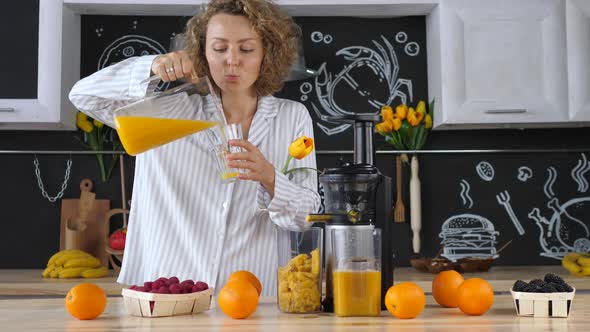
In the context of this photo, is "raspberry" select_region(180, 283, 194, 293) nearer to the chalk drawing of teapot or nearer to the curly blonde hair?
the curly blonde hair

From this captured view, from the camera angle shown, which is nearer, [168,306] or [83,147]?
[168,306]

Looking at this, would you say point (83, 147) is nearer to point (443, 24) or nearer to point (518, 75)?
point (443, 24)

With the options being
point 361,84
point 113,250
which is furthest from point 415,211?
point 113,250

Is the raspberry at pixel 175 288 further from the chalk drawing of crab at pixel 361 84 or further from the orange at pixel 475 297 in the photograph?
the chalk drawing of crab at pixel 361 84

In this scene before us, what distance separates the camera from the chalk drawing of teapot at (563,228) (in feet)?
11.1

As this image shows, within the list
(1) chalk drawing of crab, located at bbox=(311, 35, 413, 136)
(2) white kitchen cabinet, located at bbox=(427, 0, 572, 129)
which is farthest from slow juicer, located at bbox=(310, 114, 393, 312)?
(1) chalk drawing of crab, located at bbox=(311, 35, 413, 136)

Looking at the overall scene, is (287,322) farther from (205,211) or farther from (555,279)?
(205,211)

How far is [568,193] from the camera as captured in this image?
11.2 ft

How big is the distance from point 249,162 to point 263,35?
0.59 metres

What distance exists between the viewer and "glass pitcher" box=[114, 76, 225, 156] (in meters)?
1.29

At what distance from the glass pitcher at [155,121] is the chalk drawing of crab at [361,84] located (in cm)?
206

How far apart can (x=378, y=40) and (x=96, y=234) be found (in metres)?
1.61

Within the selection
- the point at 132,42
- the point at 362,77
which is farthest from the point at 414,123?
the point at 132,42

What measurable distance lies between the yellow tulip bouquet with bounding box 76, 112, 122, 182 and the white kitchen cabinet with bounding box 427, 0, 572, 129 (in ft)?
4.93
